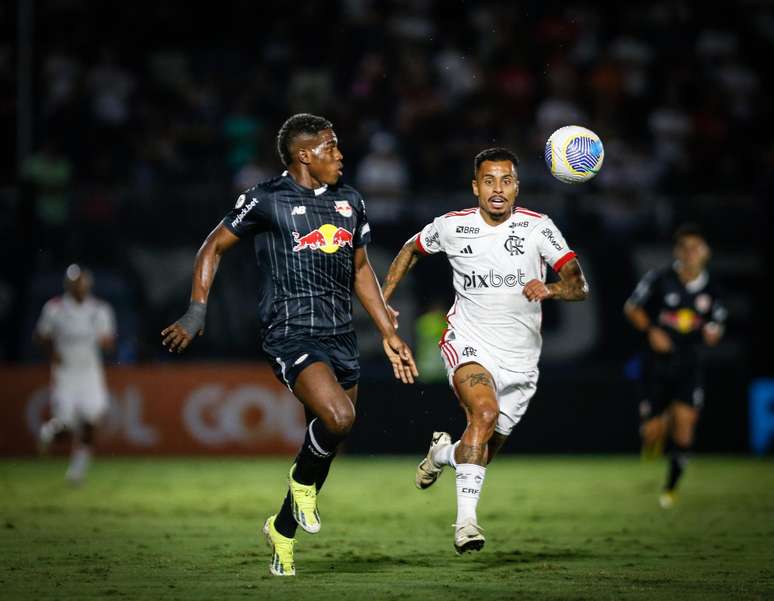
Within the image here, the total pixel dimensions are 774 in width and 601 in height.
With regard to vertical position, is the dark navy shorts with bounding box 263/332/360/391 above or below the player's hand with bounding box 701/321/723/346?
above

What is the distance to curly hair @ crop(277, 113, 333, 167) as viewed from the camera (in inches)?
332

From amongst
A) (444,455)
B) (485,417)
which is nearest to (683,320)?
(444,455)

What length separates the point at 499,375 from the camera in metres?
9.18

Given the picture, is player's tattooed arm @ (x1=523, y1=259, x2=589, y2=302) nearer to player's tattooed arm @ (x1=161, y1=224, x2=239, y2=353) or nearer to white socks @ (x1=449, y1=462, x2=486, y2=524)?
white socks @ (x1=449, y1=462, x2=486, y2=524)

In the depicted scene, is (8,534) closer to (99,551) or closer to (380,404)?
(99,551)

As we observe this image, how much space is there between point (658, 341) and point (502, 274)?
4.82 meters

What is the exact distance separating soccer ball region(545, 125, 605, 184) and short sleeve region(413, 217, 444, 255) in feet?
3.09

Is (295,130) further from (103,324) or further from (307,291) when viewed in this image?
(103,324)

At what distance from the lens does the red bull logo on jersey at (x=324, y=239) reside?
27.2 ft

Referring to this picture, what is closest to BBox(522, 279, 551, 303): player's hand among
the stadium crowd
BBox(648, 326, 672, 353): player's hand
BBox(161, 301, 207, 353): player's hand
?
BBox(161, 301, 207, 353): player's hand

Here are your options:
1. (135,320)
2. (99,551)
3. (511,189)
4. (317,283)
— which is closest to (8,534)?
(99,551)

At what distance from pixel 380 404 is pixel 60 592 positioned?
8936 mm

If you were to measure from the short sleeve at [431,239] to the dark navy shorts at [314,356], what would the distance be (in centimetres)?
122

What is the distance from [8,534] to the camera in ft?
33.8
